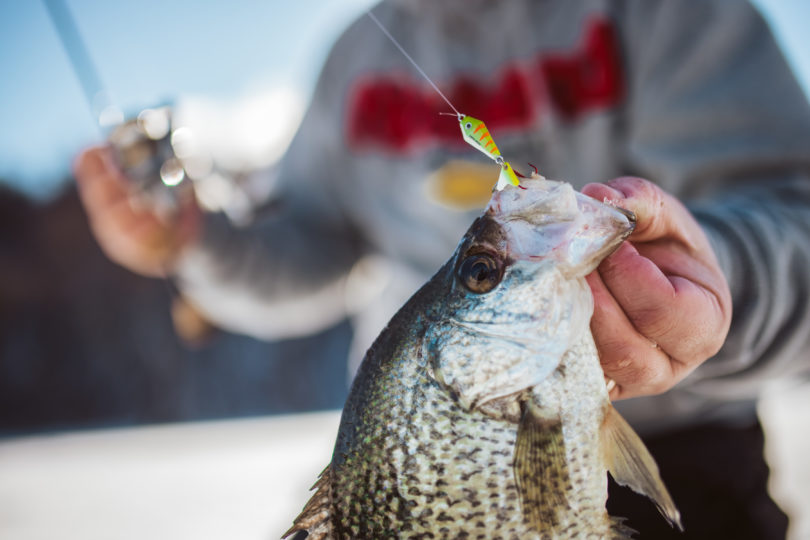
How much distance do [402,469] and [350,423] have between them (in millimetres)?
112

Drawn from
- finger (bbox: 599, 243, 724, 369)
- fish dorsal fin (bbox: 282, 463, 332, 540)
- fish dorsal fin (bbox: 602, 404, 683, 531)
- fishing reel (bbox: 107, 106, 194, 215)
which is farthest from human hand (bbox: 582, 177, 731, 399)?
fishing reel (bbox: 107, 106, 194, 215)

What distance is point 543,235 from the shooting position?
805 mm

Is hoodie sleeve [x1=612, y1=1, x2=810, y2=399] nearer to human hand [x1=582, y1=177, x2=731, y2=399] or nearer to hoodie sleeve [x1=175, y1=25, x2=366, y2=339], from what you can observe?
human hand [x1=582, y1=177, x2=731, y2=399]

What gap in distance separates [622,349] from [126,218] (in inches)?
72.7

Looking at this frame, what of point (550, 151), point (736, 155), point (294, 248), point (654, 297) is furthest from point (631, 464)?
point (294, 248)

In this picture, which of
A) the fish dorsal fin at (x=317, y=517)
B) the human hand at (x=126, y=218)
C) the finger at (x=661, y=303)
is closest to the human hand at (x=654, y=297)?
the finger at (x=661, y=303)

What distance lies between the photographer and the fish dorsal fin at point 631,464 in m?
0.79

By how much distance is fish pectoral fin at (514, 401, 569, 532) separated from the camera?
0.77 m

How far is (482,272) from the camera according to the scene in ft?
2.73

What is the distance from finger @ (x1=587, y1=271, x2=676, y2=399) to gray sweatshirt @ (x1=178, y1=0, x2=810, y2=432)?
330mm

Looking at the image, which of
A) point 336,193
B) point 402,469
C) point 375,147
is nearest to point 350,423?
point 402,469

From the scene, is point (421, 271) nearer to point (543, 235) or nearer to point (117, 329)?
point (543, 235)

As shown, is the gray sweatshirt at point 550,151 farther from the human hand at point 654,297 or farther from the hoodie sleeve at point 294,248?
the human hand at point 654,297

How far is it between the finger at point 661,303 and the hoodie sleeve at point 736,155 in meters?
0.27
